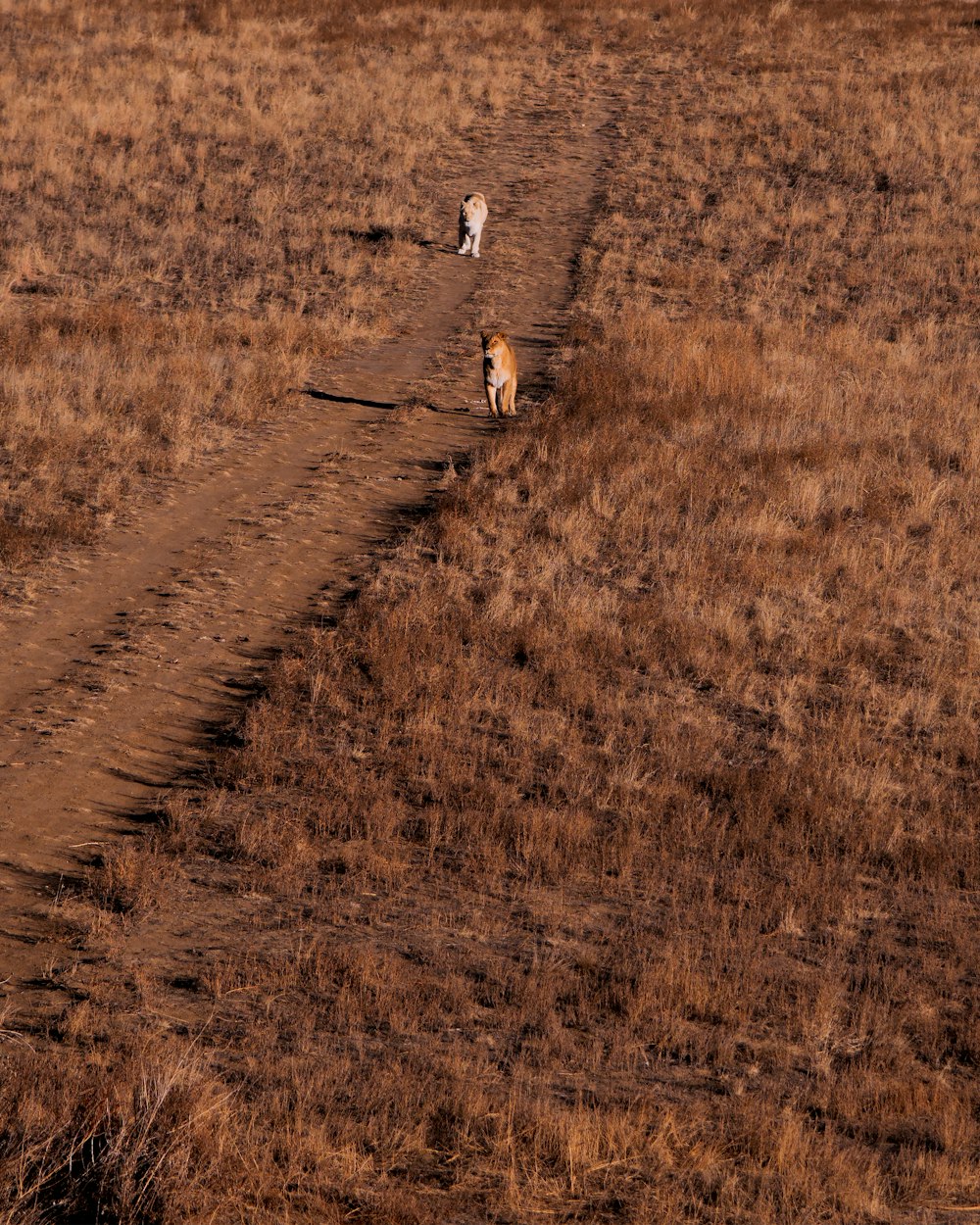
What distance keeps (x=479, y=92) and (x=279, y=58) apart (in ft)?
16.8

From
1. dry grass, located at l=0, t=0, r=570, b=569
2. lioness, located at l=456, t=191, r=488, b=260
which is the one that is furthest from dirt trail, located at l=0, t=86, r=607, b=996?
lioness, located at l=456, t=191, r=488, b=260

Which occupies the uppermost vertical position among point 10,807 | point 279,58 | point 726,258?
point 279,58

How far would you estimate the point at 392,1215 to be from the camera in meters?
5.11

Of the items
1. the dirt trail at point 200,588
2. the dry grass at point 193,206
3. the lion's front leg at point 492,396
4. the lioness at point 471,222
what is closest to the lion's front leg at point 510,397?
the lion's front leg at point 492,396

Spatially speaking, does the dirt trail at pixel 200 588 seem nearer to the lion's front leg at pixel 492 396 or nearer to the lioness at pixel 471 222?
the lion's front leg at pixel 492 396

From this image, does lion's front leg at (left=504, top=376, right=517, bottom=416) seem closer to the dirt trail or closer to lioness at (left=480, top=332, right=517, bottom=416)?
lioness at (left=480, top=332, right=517, bottom=416)

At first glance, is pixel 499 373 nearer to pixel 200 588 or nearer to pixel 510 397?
pixel 510 397

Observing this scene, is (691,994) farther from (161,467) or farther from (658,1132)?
(161,467)

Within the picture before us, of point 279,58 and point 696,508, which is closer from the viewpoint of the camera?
point 696,508

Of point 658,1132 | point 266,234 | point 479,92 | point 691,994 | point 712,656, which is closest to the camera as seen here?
point 658,1132

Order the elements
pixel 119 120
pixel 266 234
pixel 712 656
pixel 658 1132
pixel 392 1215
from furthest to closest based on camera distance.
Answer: pixel 119 120 → pixel 266 234 → pixel 712 656 → pixel 658 1132 → pixel 392 1215

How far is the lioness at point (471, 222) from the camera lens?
912 inches

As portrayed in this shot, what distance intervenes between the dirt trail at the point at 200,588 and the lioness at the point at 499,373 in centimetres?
37

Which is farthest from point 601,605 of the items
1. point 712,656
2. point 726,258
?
point 726,258
